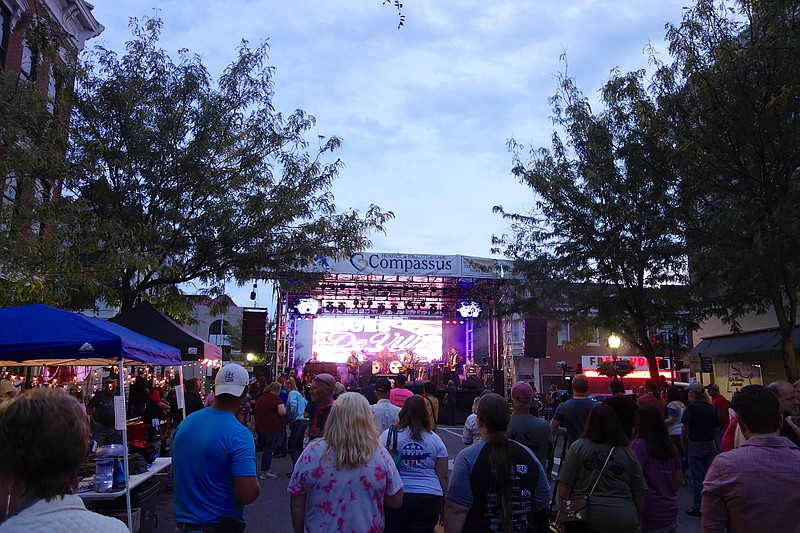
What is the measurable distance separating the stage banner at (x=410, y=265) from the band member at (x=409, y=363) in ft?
20.3

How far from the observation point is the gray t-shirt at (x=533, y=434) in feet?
18.9

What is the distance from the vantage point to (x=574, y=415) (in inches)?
263

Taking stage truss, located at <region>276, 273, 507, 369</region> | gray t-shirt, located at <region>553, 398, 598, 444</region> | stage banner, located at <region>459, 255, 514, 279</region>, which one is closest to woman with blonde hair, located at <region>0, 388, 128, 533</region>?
gray t-shirt, located at <region>553, 398, 598, 444</region>

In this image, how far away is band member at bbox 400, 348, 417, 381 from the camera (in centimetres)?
2914

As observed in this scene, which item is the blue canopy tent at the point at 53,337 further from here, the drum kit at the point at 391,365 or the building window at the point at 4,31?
the drum kit at the point at 391,365

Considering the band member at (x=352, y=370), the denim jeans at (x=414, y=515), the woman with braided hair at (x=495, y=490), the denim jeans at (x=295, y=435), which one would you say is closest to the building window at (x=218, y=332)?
the band member at (x=352, y=370)

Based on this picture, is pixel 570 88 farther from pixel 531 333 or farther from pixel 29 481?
pixel 29 481

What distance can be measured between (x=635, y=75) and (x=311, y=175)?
8.39 meters

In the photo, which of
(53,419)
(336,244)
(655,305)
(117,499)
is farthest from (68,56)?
(655,305)

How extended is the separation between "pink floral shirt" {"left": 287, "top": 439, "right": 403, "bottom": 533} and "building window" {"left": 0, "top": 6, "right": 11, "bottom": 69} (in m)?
17.0

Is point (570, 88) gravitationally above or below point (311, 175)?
above

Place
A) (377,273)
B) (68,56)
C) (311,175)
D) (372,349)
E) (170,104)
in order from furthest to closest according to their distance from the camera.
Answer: (372,349) < (377,273) < (311,175) < (170,104) < (68,56)

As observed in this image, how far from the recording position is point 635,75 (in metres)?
14.9

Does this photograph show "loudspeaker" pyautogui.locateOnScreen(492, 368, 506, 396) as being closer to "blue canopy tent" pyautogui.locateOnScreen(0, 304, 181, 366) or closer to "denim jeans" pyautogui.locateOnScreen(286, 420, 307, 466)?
"denim jeans" pyautogui.locateOnScreen(286, 420, 307, 466)
